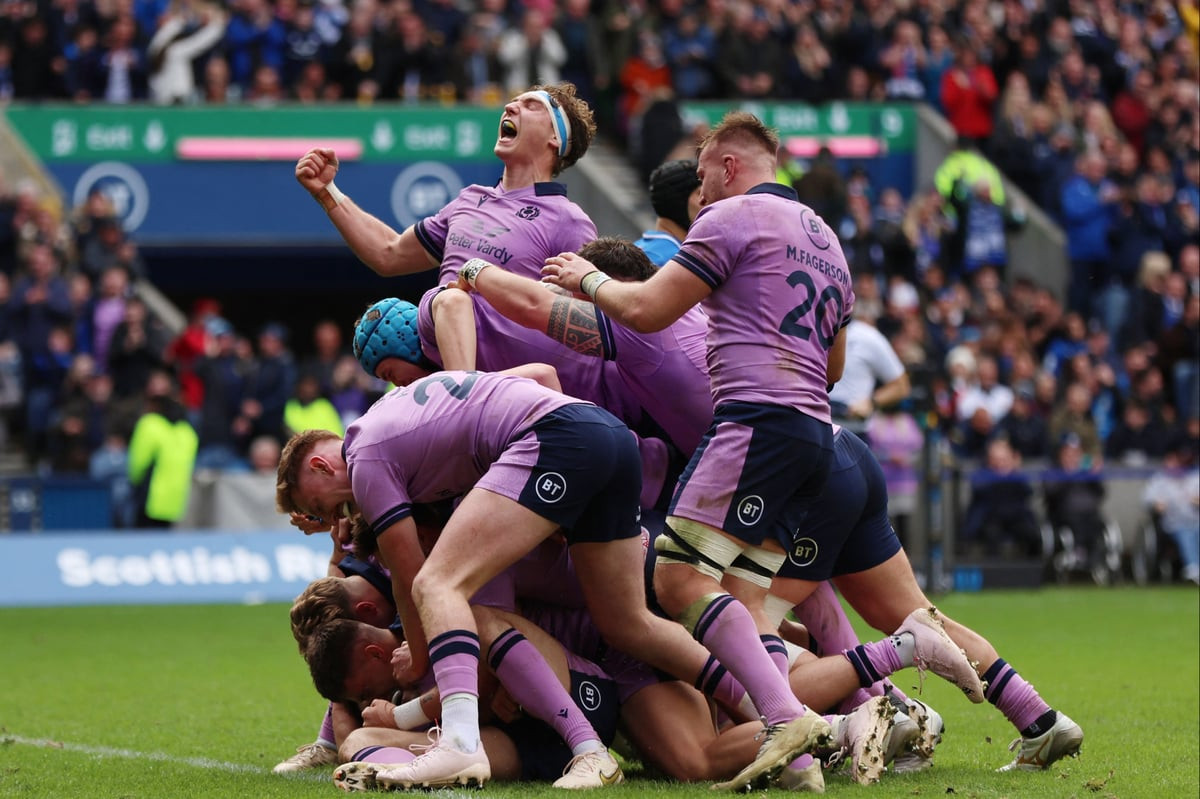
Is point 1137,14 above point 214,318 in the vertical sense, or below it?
above

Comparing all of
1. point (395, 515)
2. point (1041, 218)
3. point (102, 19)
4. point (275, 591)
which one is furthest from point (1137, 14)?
point (395, 515)

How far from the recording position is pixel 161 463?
18.3 m

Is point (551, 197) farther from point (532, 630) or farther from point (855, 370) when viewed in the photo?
point (855, 370)

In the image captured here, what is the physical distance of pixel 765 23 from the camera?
2538 cm

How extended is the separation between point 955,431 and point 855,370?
7711mm

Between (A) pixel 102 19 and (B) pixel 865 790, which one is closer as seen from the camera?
(B) pixel 865 790

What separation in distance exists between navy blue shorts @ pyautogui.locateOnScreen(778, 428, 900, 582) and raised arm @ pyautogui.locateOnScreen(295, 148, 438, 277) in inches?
83.4

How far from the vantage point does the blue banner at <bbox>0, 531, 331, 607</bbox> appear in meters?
17.0

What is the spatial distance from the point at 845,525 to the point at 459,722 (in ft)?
5.86

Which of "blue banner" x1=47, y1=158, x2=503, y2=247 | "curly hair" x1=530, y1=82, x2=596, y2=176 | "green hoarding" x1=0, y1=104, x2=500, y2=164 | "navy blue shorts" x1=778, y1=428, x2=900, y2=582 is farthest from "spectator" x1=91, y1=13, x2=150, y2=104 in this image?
"navy blue shorts" x1=778, y1=428, x2=900, y2=582

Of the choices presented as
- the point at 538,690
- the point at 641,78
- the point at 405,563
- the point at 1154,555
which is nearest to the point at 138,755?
the point at 405,563

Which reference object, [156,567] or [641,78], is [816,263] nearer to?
[156,567]

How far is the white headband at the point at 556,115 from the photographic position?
8.14 metres

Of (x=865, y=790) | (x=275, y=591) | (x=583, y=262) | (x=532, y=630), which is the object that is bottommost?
(x=275, y=591)
